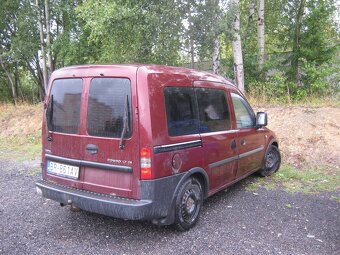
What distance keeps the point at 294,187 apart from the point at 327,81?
24.4ft

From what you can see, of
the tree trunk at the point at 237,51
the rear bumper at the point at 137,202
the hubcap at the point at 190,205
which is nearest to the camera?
the rear bumper at the point at 137,202

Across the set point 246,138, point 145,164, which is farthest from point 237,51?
point 145,164

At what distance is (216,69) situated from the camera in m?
12.4

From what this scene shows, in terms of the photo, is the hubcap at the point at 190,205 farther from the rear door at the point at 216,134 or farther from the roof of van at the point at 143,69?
the roof of van at the point at 143,69

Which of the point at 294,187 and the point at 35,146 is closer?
the point at 294,187

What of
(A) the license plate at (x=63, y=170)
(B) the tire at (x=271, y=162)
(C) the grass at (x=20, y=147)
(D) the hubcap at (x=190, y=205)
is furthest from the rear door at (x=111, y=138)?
(C) the grass at (x=20, y=147)

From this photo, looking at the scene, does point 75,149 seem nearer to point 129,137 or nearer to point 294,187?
point 129,137

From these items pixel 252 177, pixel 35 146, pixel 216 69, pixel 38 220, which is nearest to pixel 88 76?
pixel 38 220

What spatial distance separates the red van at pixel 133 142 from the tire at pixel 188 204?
1 centimetres

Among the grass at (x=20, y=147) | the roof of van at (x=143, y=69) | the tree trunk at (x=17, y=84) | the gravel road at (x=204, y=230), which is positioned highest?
the tree trunk at (x=17, y=84)

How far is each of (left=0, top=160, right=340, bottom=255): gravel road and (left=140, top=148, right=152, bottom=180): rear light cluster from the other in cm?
88

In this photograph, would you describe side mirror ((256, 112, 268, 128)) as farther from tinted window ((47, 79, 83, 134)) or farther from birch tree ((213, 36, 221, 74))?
birch tree ((213, 36, 221, 74))

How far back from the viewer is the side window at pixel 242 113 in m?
5.38

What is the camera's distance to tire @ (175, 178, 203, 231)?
403 centimetres
